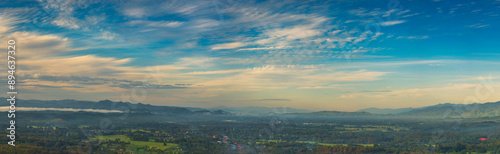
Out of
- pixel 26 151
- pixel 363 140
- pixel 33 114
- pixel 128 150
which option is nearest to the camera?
pixel 26 151

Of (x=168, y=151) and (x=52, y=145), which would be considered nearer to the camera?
(x=52, y=145)

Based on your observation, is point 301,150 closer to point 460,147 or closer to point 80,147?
point 460,147

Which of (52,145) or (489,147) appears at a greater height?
(52,145)

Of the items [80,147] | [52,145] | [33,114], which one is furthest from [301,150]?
[33,114]

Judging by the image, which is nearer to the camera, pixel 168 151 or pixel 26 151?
pixel 26 151

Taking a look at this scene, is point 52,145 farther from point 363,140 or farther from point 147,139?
point 363,140

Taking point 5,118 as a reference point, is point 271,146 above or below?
below

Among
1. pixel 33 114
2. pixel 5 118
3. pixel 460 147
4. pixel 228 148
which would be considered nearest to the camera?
pixel 228 148

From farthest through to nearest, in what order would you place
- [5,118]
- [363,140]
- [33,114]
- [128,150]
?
[33,114] < [363,140] < [5,118] < [128,150]

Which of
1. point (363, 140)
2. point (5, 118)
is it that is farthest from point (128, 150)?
point (363, 140)
